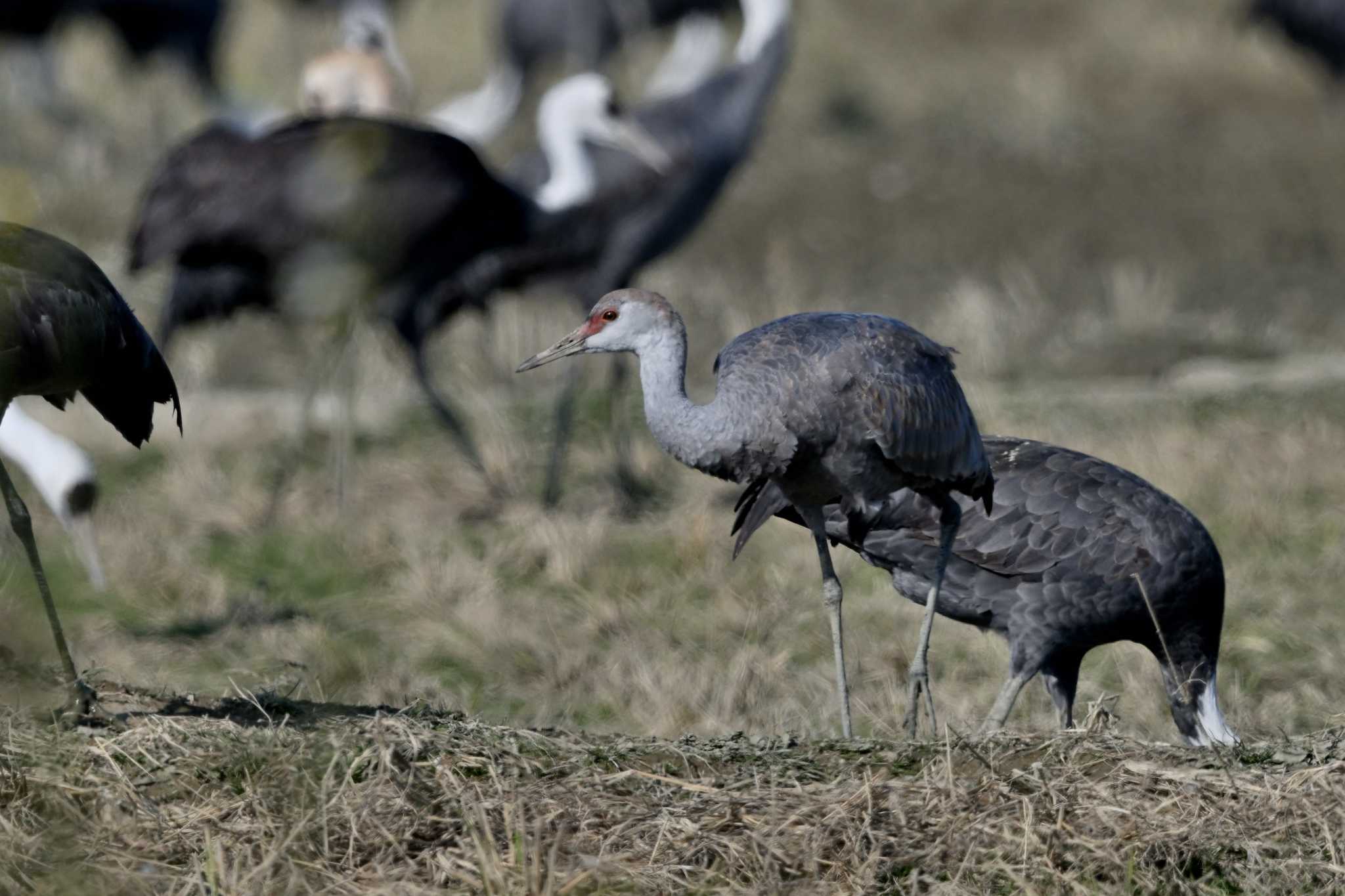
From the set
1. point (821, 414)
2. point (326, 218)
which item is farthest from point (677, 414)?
point (326, 218)

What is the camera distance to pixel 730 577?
757 centimetres

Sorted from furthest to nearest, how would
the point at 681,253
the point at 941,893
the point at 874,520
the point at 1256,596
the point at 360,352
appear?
the point at 681,253, the point at 360,352, the point at 1256,596, the point at 874,520, the point at 941,893

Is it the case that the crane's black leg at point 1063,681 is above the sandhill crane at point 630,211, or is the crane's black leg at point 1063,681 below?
below

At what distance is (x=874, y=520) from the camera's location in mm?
5578

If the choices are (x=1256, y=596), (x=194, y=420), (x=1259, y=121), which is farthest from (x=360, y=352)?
(x=1259, y=121)

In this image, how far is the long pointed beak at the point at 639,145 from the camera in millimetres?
9430

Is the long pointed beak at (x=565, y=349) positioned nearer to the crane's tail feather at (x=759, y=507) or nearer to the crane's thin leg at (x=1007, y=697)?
the crane's tail feather at (x=759, y=507)

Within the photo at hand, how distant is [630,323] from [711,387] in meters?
5.83

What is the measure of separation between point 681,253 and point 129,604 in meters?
7.08

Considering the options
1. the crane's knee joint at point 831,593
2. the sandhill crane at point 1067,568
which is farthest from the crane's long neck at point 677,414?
the crane's knee joint at point 831,593

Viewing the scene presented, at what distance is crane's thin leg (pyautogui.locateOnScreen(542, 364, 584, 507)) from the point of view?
8.81m

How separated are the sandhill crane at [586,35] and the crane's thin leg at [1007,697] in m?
10.2

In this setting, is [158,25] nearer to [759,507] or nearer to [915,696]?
[759,507]

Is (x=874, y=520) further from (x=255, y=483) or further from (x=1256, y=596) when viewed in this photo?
(x=255, y=483)
